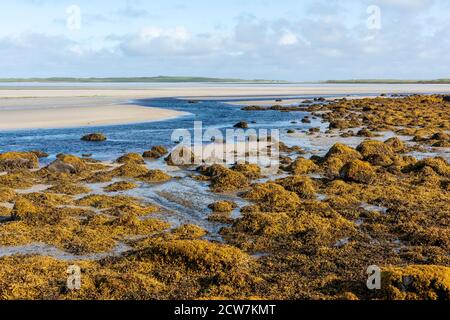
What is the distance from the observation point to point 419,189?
1823 cm

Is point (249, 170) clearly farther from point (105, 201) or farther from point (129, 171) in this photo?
point (105, 201)

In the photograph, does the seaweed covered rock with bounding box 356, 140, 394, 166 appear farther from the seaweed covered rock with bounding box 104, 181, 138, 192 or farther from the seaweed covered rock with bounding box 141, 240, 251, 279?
the seaweed covered rock with bounding box 141, 240, 251, 279

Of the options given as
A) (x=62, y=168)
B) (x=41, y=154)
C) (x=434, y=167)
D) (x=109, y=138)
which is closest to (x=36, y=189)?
(x=62, y=168)

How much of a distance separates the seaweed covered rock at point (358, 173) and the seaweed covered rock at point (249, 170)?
4040mm

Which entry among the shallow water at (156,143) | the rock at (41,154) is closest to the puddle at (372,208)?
the shallow water at (156,143)

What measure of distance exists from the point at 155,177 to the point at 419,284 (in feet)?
47.2

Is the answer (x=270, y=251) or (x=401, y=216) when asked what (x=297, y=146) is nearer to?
(x=401, y=216)

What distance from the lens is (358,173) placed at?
64.6 feet

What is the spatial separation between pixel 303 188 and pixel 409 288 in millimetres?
9659

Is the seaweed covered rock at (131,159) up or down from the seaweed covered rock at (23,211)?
up

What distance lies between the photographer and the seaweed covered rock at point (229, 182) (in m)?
19.1

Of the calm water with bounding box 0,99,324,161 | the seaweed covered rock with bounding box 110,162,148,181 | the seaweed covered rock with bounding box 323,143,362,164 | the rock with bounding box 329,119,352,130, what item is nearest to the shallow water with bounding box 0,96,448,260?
the calm water with bounding box 0,99,324,161

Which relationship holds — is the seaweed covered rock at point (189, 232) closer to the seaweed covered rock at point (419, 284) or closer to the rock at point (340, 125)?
the seaweed covered rock at point (419, 284)
